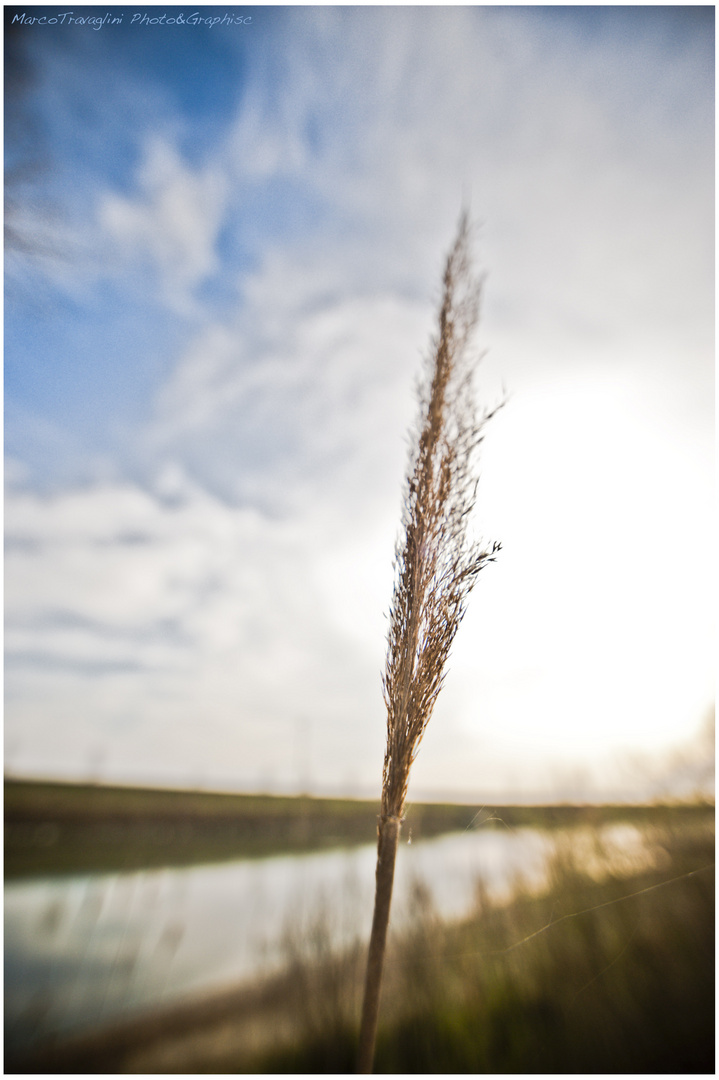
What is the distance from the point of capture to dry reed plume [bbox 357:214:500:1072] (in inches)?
46.5

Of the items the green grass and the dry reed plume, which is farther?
the green grass

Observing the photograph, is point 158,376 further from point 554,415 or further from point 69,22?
point 554,415

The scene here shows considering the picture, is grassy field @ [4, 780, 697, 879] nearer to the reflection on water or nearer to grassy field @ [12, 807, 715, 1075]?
the reflection on water

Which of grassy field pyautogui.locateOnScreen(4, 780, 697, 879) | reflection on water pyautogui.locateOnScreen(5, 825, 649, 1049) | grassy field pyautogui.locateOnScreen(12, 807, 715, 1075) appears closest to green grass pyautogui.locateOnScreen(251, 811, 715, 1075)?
grassy field pyautogui.locateOnScreen(12, 807, 715, 1075)

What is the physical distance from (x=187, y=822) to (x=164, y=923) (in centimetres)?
357

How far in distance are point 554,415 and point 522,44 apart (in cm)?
167

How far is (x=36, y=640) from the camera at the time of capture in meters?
2.02

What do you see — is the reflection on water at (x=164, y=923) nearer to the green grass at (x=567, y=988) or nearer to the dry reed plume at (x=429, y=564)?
the green grass at (x=567, y=988)

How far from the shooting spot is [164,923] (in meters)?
2.27

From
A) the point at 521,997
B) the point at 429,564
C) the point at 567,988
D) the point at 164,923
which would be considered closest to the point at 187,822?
the point at 164,923

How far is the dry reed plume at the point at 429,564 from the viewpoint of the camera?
1.18m

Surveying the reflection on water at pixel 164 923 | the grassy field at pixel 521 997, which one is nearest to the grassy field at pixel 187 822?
the reflection on water at pixel 164 923

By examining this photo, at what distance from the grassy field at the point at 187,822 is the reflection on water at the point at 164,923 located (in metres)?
0.12

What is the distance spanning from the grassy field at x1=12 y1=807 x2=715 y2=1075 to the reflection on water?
85 mm
